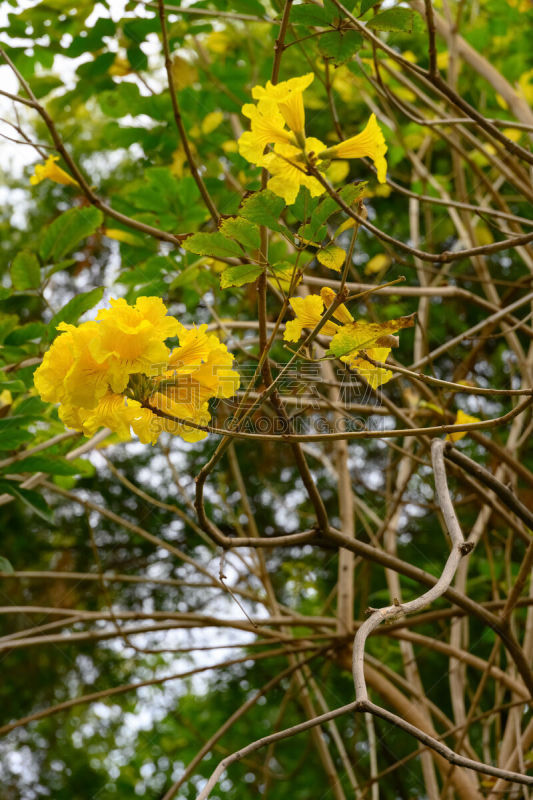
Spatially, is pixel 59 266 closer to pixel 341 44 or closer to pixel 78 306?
pixel 78 306

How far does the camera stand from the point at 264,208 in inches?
30.1

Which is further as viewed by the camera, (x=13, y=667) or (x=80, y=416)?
Result: (x=13, y=667)

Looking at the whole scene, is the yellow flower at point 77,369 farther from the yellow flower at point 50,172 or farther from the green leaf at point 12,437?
the yellow flower at point 50,172

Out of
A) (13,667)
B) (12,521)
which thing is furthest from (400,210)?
(13,667)

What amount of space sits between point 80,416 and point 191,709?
285cm

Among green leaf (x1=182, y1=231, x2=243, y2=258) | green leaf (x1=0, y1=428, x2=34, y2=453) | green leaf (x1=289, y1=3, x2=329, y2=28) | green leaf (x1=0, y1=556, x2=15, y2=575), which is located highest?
green leaf (x1=289, y1=3, x2=329, y2=28)

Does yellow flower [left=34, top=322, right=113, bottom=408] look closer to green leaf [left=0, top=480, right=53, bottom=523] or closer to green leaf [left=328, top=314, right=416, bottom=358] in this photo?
green leaf [left=328, top=314, right=416, bottom=358]

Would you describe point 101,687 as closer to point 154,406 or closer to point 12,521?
point 12,521

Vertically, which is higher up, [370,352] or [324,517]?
[370,352]

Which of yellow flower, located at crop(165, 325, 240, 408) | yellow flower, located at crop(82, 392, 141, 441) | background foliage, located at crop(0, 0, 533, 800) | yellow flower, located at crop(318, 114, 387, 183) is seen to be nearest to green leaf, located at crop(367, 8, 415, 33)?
background foliage, located at crop(0, 0, 533, 800)

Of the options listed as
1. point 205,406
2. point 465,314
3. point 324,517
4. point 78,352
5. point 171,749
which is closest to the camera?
point 78,352

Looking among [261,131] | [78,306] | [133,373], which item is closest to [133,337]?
[133,373]

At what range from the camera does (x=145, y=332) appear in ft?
2.50

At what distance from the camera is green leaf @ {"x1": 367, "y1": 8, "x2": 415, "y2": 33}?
3.22 feet
